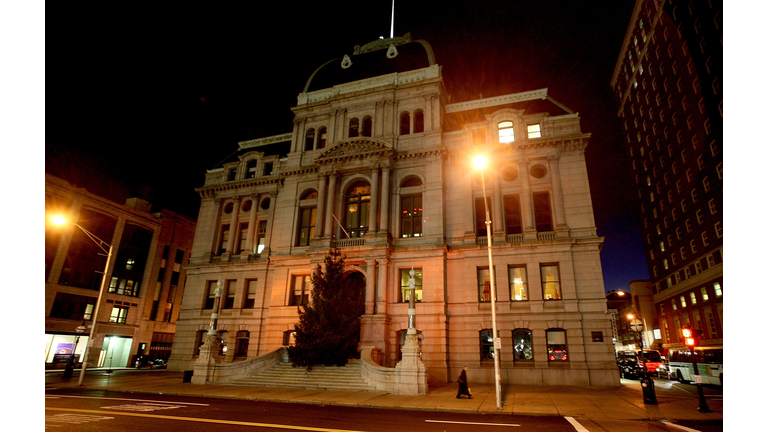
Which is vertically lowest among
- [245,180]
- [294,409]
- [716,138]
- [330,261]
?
[294,409]

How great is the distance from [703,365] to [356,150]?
3177 centimetres

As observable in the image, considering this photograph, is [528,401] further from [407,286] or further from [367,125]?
[367,125]

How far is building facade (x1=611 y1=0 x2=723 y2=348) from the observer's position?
2093 inches

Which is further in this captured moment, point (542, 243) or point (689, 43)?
point (689, 43)

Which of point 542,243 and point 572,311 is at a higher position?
point 542,243

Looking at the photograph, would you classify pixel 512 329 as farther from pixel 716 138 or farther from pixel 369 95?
pixel 716 138

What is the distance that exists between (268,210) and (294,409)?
2716 centimetres

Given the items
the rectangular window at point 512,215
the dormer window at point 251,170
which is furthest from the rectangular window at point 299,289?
the rectangular window at point 512,215

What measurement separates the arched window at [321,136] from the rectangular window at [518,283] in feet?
72.6

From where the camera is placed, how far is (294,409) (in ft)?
48.3

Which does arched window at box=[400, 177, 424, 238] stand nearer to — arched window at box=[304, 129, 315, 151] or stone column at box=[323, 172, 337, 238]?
stone column at box=[323, 172, 337, 238]

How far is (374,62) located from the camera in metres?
40.3

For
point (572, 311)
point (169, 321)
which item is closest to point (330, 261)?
point (572, 311)

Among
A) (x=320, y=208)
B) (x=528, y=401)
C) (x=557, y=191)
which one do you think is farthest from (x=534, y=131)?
(x=528, y=401)
